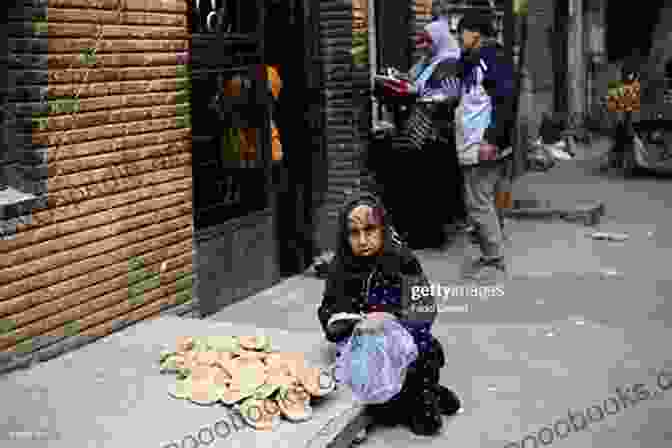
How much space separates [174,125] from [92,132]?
33.6 inches

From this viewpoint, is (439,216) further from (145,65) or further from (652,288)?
(145,65)

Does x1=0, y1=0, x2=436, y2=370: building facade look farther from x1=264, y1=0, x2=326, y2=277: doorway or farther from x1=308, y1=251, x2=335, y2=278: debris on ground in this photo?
x1=308, y1=251, x2=335, y2=278: debris on ground

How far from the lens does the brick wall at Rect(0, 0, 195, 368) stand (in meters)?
5.39

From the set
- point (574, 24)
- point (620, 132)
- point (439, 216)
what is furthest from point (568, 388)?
point (574, 24)

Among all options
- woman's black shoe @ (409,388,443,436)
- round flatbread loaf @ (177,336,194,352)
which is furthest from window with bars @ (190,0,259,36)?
woman's black shoe @ (409,388,443,436)

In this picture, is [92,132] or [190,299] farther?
[190,299]

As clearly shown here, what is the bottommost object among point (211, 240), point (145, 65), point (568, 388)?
point (568, 388)

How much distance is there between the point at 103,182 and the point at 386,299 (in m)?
1.86

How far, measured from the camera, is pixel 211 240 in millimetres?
7398

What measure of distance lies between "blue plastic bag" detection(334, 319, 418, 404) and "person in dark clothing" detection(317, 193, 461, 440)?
0.17 metres

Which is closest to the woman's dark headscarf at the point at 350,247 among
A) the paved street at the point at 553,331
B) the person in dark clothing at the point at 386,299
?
the person in dark clothing at the point at 386,299

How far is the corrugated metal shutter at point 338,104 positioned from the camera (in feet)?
30.4

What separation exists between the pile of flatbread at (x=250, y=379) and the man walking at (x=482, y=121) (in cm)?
317

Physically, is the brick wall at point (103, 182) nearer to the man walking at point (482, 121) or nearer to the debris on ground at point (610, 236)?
the man walking at point (482, 121)
